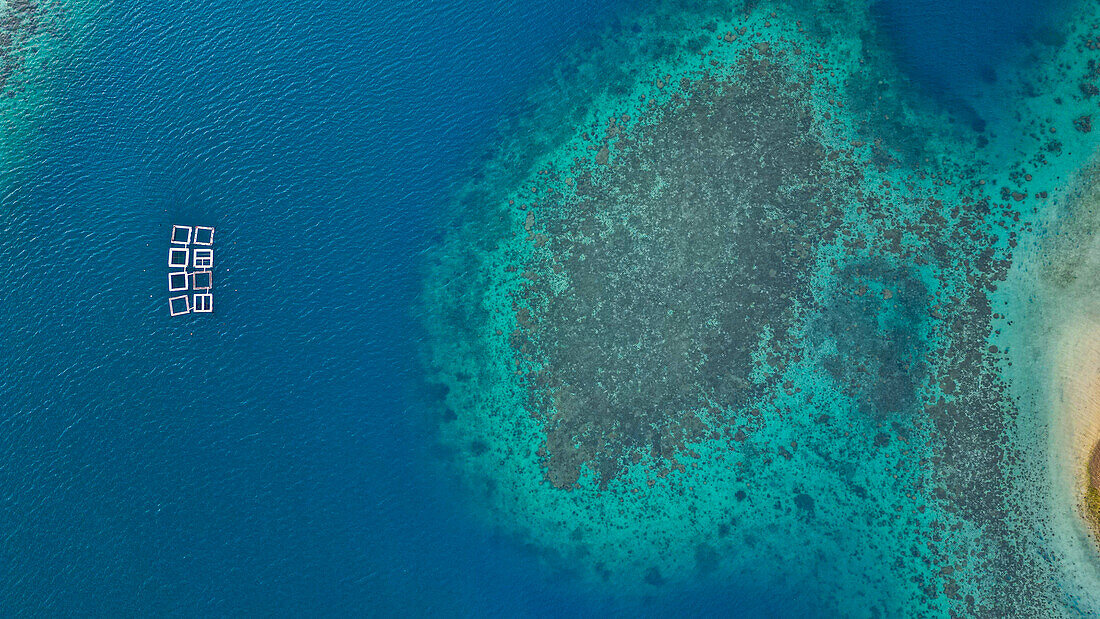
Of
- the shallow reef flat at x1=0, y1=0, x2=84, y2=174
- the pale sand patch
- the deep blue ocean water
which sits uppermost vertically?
the shallow reef flat at x1=0, y1=0, x2=84, y2=174

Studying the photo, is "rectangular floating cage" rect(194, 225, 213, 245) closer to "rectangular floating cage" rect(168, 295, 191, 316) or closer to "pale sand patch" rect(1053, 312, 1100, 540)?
"rectangular floating cage" rect(168, 295, 191, 316)

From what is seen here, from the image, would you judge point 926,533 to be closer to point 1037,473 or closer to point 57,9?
point 1037,473

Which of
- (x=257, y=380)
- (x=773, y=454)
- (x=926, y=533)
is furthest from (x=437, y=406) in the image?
(x=926, y=533)

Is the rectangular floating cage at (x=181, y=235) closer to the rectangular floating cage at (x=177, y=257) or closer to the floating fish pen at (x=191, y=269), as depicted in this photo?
the floating fish pen at (x=191, y=269)

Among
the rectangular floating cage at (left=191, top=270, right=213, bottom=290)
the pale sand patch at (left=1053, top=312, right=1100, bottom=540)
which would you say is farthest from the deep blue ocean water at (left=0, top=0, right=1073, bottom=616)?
the pale sand patch at (left=1053, top=312, right=1100, bottom=540)

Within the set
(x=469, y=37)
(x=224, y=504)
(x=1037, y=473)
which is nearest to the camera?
(x=1037, y=473)

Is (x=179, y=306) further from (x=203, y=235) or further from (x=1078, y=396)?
(x=1078, y=396)

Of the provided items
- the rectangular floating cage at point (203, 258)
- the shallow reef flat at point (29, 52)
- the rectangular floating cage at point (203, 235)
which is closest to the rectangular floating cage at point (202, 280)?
the rectangular floating cage at point (203, 258)

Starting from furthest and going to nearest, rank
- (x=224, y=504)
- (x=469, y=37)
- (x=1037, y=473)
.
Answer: (x=469, y=37)
(x=224, y=504)
(x=1037, y=473)

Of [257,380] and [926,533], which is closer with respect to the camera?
[926,533]
